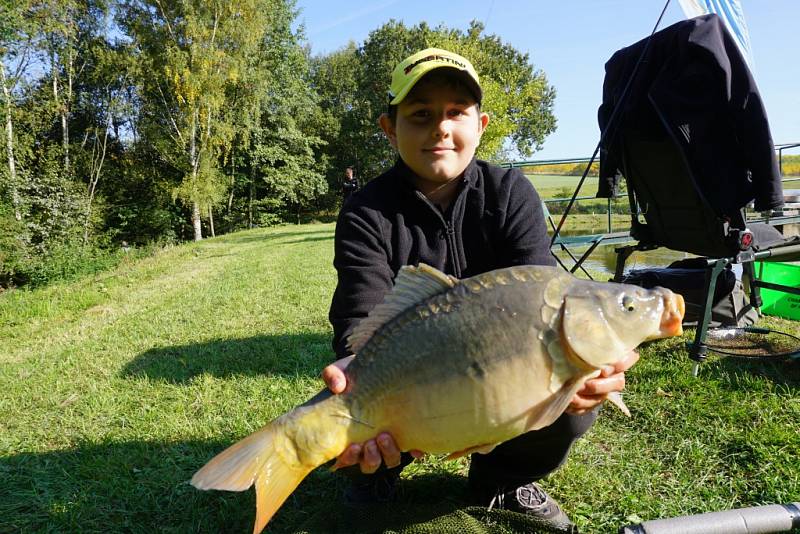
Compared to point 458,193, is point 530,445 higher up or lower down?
lower down

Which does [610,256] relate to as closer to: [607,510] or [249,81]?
[607,510]

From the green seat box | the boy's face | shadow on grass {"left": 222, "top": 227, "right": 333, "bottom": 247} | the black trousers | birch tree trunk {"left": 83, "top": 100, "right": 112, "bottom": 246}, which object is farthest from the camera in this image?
birch tree trunk {"left": 83, "top": 100, "right": 112, "bottom": 246}

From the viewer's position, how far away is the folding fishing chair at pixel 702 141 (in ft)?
7.86

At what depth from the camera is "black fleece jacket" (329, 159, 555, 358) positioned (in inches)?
67.2

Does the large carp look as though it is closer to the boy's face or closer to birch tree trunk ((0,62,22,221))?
the boy's face

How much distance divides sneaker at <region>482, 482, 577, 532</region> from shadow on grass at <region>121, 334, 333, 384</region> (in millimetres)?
1435

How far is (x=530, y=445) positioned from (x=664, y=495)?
0.54 m

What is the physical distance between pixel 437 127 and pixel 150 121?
58.5 ft

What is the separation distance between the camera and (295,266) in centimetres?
729

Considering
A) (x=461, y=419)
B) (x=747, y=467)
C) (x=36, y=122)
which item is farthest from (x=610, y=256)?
(x=36, y=122)

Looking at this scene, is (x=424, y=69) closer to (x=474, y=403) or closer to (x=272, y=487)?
(x=474, y=403)

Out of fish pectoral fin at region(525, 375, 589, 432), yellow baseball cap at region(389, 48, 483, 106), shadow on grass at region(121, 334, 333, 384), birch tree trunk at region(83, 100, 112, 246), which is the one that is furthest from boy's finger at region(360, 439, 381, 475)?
birch tree trunk at region(83, 100, 112, 246)

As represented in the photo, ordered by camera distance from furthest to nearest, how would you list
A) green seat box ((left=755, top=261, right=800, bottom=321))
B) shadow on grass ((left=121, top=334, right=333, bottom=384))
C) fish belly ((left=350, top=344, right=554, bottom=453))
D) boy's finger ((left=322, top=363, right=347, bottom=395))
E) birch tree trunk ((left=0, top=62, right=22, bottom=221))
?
1. birch tree trunk ((left=0, top=62, right=22, bottom=221))
2. green seat box ((left=755, top=261, right=800, bottom=321))
3. shadow on grass ((left=121, top=334, right=333, bottom=384))
4. boy's finger ((left=322, top=363, right=347, bottom=395))
5. fish belly ((left=350, top=344, right=554, bottom=453))

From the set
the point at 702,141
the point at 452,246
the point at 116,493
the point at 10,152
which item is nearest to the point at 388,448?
the point at 452,246
